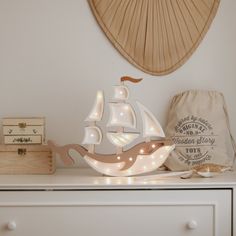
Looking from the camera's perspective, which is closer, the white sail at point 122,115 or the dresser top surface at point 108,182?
the dresser top surface at point 108,182

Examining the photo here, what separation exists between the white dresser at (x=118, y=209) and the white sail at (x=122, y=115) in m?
0.26

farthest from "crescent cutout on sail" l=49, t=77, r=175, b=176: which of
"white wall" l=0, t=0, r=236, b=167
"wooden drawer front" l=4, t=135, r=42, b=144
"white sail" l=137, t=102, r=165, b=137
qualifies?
"white wall" l=0, t=0, r=236, b=167

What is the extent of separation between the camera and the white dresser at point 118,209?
1.54 m

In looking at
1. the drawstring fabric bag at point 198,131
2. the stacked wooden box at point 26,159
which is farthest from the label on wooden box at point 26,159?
the drawstring fabric bag at point 198,131

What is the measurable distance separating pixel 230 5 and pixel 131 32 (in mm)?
473

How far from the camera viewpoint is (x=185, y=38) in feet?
6.33

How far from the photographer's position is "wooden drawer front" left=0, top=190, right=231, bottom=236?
1537mm

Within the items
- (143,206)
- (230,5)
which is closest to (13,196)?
(143,206)

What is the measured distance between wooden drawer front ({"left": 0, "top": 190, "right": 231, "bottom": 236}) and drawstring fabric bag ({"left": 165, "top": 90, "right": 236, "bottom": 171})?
317 mm

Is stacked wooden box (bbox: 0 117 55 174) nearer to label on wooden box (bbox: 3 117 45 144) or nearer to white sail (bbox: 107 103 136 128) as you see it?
label on wooden box (bbox: 3 117 45 144)

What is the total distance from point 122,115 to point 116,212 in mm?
385

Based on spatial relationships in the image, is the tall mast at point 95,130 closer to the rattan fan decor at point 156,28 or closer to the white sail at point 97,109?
the white sail at point 97,109

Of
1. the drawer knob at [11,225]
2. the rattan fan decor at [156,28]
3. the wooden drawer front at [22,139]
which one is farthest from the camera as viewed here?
the rattan fan decor at [156,28]

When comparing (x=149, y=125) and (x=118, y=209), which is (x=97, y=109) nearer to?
(x=149, y=125)
